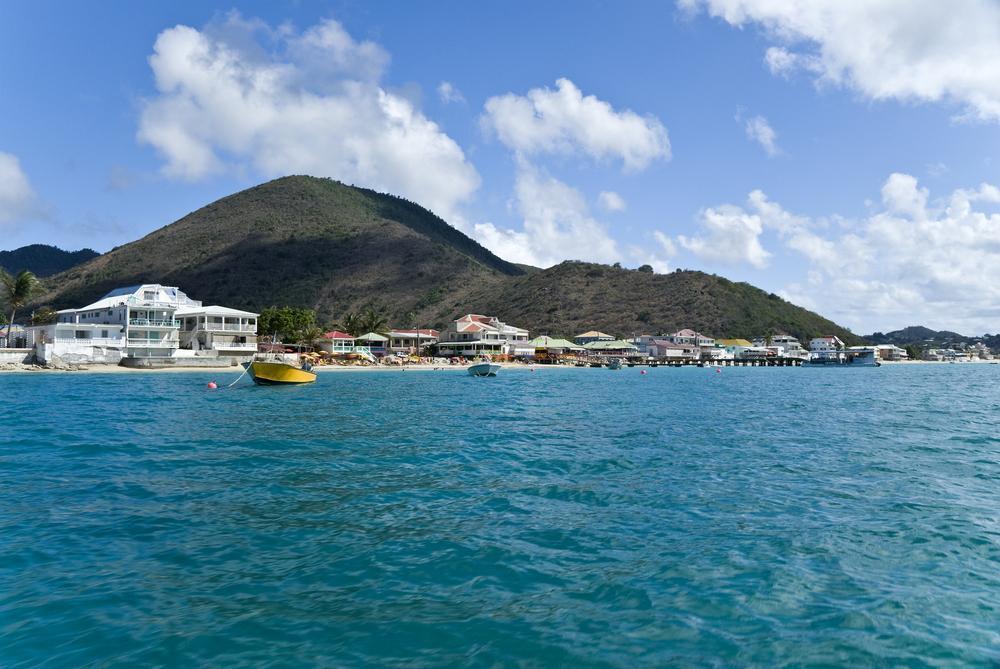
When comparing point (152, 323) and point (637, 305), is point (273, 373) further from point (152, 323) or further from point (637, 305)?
point (637, 305)

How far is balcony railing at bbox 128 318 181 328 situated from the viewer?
207 feet

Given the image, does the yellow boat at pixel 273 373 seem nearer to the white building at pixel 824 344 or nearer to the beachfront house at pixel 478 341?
the beachfront house at pixel 478 341

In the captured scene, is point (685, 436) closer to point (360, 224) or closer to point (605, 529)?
point (605, 529)

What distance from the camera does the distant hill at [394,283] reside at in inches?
5492

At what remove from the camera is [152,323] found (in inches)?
2534

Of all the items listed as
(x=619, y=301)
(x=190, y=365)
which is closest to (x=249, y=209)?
(x=619, y=301)

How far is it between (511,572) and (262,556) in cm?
339

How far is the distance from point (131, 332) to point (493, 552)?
6579cm

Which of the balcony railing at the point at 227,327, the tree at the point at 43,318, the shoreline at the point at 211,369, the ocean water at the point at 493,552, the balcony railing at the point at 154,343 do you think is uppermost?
the tree at the point at 43,318

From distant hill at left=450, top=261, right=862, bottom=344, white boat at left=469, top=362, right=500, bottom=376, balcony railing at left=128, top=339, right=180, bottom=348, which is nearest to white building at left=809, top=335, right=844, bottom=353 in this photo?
distant hill at left=450, top=261, right=862, bottom=344

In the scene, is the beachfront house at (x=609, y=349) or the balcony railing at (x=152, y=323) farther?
the beachfront house at (x=609, y=349)

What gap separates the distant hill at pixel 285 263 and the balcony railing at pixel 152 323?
227 feet

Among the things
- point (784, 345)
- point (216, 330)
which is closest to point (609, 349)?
point (784, 345)

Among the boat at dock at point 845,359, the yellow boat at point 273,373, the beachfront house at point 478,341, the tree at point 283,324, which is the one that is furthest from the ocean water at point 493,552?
the boat at dock at point 845,359
